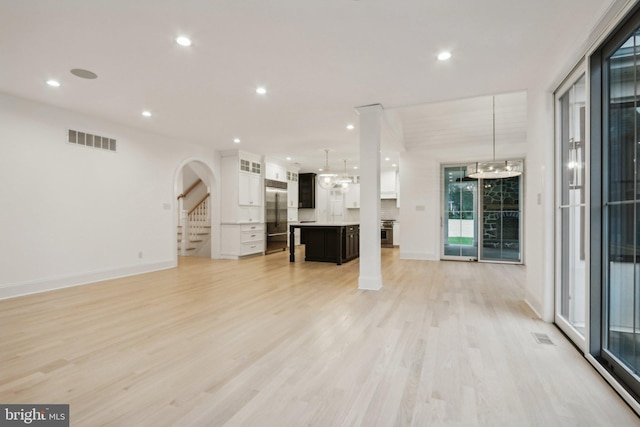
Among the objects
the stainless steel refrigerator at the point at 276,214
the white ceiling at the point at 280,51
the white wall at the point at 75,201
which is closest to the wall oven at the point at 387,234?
the stainless steel refrigerator at the point at 276,214

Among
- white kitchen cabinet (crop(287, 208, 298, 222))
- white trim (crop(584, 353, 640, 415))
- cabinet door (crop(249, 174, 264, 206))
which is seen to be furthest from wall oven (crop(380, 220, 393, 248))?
white trim (crop(584, 353, 640, 415))

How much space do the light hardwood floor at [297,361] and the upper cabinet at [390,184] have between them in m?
6.79

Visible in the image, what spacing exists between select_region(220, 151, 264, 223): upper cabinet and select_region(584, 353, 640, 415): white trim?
6965 millimetres

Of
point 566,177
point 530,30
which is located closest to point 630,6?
point 530,30

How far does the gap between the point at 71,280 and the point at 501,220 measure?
8.40 meters

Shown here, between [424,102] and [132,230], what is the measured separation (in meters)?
5.49

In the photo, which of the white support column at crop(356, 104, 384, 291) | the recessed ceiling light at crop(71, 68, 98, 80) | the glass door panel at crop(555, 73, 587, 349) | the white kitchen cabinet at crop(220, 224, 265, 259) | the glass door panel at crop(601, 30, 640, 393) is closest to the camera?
the glass door panel at crop(601, 30, 640, 393)

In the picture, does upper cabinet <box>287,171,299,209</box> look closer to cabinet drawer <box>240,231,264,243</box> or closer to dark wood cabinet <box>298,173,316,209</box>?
dark wood cabinet <box>298,173,316,209</box>

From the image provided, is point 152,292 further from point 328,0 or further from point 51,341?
point 328,0

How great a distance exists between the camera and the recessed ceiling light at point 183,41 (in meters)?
2.78

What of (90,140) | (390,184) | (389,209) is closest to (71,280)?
(90,140)

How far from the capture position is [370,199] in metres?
4.43

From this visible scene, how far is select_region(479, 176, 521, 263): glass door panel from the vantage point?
6.96 m

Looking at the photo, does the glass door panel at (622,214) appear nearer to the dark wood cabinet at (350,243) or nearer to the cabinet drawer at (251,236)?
the dark wood cabinet at (350,243)
